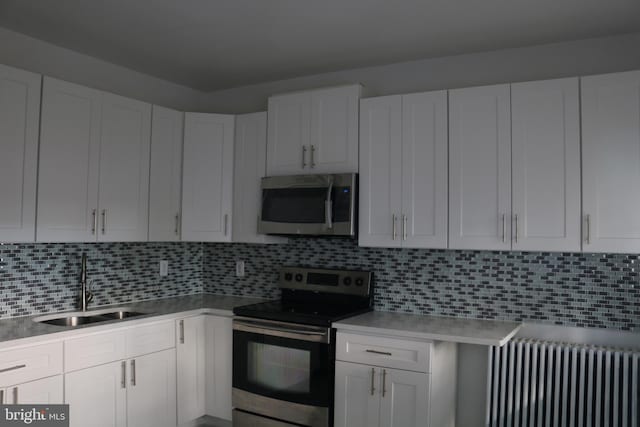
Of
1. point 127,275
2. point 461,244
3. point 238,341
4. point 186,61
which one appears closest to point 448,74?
point 461,244

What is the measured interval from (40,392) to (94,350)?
334mm

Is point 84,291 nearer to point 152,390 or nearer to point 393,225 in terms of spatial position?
point 152,390

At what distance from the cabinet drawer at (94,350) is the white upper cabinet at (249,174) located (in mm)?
1073

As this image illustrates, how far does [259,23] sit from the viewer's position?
2777mm

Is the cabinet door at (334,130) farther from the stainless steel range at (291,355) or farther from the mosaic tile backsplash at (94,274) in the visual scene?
the mosaic tile backsplash at (94,274)

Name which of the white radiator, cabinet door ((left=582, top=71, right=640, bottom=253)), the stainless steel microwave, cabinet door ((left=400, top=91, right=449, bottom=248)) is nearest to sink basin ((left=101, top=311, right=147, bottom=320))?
the stainless steel microwave

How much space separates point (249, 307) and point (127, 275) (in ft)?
3.28

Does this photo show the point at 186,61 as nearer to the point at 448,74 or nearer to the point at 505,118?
the point at 448,74

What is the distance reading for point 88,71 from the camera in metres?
3.37

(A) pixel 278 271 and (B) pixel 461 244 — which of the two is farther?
(A) pixel 278 271

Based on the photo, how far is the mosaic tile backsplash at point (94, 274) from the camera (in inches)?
118

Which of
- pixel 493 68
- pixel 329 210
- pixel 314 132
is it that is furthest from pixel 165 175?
pixel 493 68

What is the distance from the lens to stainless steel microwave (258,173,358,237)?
10.4 feet

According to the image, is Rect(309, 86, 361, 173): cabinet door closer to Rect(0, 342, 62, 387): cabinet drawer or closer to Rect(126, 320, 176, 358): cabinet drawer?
Rect(126, 320, 176, 358): cabinet drawer
